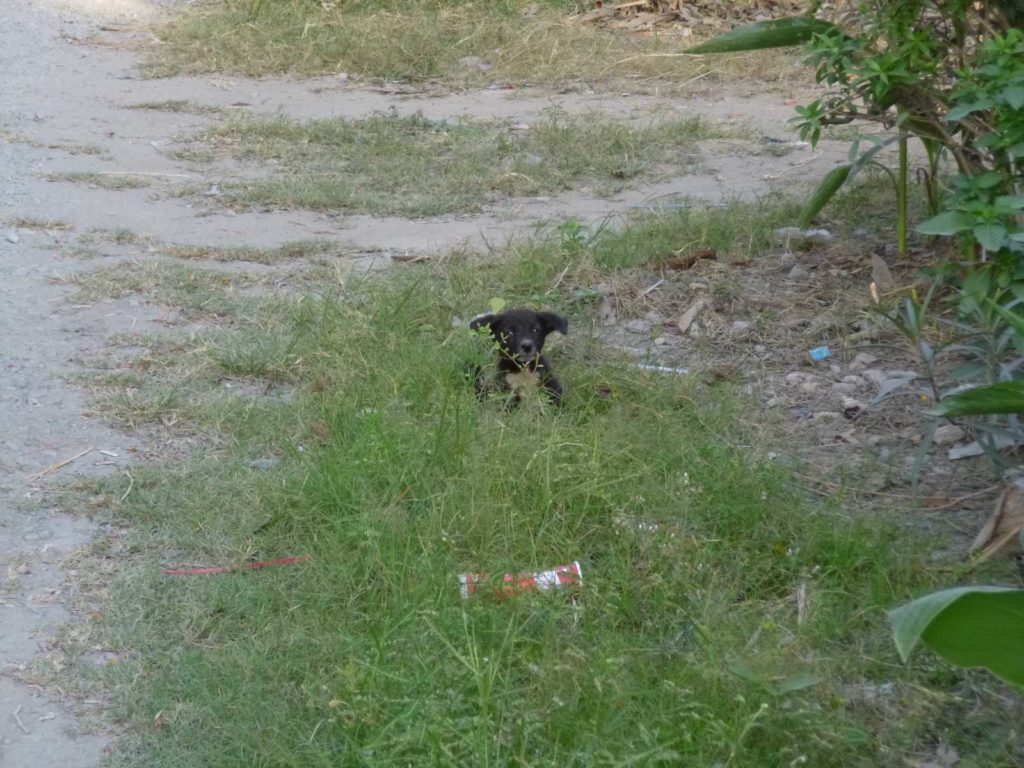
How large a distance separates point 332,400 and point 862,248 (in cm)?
292

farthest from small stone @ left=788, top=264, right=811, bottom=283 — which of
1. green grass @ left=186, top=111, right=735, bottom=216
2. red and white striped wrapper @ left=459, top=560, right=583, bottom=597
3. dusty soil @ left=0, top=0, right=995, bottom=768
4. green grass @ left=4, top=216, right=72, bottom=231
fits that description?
green grass @ left=4, top=216, right=72, bottom=231

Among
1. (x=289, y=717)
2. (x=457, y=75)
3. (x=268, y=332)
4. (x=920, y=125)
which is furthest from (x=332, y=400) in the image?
(x=457, y=75)

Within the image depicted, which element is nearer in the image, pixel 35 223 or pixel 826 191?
pixel 826 191

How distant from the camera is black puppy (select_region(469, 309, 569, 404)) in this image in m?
5.31

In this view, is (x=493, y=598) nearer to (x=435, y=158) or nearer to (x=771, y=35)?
(x=771, y=35)

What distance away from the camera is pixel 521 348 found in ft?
17.5

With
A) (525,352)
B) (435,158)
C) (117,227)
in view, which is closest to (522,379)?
(525,352)

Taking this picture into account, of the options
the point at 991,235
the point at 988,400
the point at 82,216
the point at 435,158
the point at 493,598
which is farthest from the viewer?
the point at 435,158

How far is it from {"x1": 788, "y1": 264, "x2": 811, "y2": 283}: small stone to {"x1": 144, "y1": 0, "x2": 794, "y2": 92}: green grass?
15.8 ft

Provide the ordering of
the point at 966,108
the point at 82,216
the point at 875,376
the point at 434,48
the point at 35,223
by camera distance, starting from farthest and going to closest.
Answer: the point at 434,48 → the point at 82,216 → the point at 35,223 → the point at 875,376 → the point at 966,108

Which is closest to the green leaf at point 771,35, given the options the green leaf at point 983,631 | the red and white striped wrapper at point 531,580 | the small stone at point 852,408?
the small stone at point 852,408

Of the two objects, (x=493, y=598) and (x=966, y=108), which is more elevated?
(x=966, y=108)

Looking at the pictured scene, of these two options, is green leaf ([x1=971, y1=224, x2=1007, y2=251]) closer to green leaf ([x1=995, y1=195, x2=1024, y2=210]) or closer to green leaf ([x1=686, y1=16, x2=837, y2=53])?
green leaf ([x1=995, y1=195, x2=1024, y2=210])

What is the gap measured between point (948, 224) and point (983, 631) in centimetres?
235
